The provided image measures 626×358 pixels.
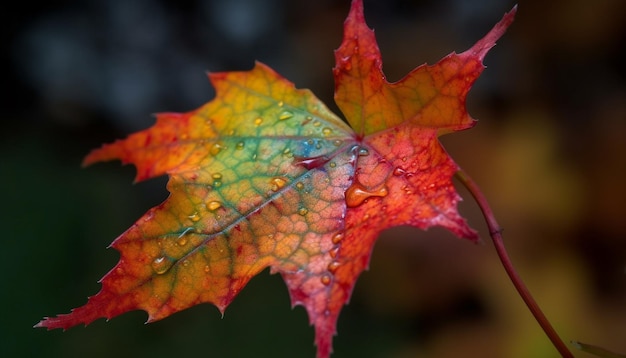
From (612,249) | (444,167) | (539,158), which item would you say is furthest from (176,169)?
(612,249)

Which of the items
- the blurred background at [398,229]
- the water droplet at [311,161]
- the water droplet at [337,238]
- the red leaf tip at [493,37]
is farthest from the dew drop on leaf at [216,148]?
Answer: the blurred background at [398,229]

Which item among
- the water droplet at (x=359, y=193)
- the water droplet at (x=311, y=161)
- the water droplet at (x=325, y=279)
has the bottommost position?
the water droplet at (x=325, y=279)

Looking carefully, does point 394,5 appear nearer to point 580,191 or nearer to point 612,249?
point 580,191

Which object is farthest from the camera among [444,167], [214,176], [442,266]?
[442,266]

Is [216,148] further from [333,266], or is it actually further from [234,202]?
[333,266]

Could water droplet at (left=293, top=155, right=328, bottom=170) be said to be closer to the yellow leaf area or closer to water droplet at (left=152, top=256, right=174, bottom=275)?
the yellow leaf area

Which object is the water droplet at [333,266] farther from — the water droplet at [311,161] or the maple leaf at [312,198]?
the water droplet at [311,161]

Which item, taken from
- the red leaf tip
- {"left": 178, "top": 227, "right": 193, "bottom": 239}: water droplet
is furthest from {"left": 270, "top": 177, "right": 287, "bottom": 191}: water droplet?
the red leaf tip
